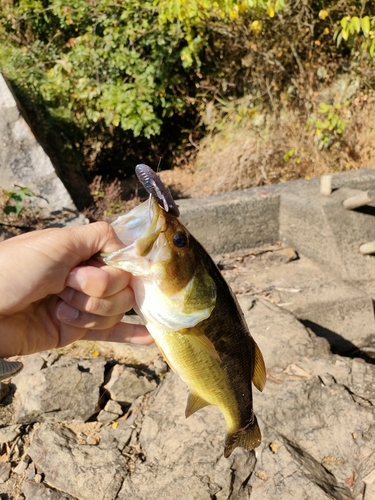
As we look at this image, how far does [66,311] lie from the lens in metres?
2.00

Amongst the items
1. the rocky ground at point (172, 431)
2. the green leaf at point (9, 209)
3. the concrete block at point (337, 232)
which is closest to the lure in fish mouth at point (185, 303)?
the rocky ground at point (172, 431)

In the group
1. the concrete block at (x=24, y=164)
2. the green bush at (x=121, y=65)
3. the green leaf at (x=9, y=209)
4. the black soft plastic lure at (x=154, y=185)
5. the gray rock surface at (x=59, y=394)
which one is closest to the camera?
the black soft plastic lure at (x=154, y=185)

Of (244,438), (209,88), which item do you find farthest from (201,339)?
(209,88)

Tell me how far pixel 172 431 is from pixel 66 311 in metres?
1.62

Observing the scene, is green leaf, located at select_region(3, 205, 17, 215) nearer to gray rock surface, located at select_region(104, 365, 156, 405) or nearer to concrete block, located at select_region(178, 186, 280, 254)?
concrete block, located at select_region(178, 186, 280, 254)

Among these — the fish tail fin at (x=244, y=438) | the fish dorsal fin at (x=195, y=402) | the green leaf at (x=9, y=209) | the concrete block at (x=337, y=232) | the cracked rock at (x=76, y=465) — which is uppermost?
the fish dorsal fin at (x=195, y=402)

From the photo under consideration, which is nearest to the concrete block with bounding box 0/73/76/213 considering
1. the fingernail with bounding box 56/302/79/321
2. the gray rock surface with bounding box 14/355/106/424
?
the gray rock surface with bounding box 14/355/106/424

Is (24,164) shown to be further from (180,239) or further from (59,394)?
(180,239)

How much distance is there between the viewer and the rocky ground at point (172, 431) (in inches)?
115

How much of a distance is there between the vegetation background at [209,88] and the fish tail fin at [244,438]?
190 inches

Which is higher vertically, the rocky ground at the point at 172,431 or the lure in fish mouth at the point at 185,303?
the lure in fish mouth at the point at 185,303

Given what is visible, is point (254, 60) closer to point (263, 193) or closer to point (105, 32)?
point (105, 32)

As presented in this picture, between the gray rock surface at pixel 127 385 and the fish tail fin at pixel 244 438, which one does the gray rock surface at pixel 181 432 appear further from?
the fish tail fin at pixel 244 438

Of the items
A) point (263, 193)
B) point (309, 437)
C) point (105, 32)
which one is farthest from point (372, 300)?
point (105, 32)
